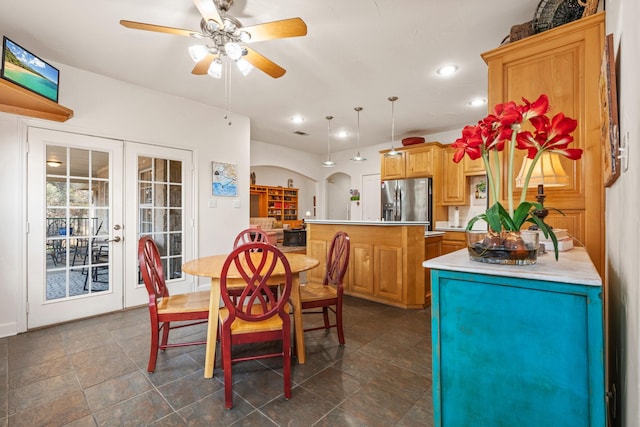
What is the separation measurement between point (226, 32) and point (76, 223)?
2.60 metres

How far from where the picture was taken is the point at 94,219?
3.20 m

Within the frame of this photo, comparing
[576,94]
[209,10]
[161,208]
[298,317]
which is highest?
[209,10]

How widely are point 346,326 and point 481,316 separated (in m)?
1.98

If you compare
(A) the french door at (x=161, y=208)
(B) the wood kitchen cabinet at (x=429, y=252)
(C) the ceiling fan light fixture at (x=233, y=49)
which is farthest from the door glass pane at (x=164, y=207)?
(B) the wood kitchen cabinet at (x=429, y=252)

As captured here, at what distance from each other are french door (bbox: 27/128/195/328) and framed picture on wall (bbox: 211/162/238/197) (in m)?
0.41

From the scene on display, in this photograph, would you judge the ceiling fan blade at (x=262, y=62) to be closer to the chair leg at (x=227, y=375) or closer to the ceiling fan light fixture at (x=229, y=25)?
the ceiling fan light fixture at (x=229, y=25)

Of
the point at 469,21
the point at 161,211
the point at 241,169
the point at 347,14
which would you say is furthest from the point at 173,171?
the point at 469,21

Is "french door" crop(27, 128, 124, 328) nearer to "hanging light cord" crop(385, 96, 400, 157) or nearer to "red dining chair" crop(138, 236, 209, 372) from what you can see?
"red dining chair" crop(138, 236, 209, 372)

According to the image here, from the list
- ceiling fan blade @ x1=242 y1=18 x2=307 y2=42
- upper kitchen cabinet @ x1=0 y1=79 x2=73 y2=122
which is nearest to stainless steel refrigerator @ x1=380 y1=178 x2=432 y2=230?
ceiling fan blade @ x1=242 y1=18 x2=307 y2=42

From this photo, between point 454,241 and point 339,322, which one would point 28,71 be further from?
point 454,241

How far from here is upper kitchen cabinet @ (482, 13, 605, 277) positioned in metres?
1.75

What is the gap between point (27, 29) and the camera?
7.82ft

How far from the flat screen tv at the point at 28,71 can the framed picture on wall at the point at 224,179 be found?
5.81 ft

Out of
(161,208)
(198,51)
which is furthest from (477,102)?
(161,208)
